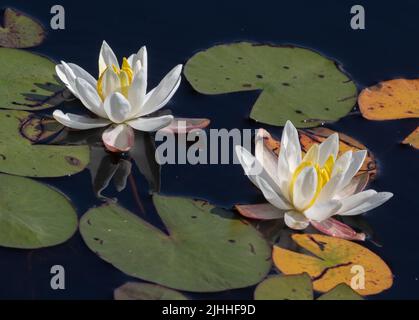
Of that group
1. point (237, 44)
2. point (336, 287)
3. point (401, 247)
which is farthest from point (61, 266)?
point (237, 44)

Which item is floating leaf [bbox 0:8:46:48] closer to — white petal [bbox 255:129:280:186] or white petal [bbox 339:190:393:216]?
white petal [bbox 255:129:280:186]

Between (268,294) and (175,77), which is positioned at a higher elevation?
(175,77)

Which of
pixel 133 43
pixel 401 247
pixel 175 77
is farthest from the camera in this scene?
pixel 133 43

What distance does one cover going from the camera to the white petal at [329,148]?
12.1 ft

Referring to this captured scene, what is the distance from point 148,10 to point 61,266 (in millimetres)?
2049

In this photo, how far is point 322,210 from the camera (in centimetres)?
359

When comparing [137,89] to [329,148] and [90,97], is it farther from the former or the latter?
[329,148]

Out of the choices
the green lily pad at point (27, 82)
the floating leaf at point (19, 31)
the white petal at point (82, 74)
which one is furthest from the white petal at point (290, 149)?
the floating leaf at point (19, 31)

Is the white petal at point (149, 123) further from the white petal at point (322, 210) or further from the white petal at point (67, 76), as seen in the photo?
the white petal at point (322, 210)

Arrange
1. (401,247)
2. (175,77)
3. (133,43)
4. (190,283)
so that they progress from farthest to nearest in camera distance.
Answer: (133,43) < (175,77) < (401,247) < (190,283)

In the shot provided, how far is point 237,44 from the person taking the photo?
4715 mm

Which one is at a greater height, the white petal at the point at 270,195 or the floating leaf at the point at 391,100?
the floating leaf at the point at 391,100

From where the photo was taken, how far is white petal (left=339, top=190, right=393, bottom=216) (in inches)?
143
